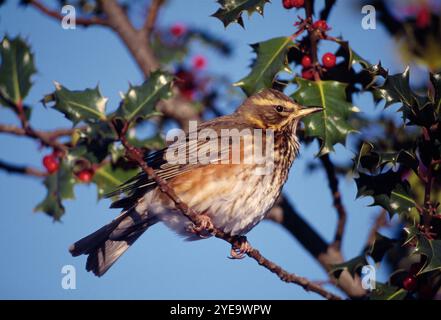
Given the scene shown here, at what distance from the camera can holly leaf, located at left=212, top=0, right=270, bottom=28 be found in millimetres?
4625

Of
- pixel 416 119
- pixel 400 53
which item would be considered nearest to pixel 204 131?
pixel 416 119

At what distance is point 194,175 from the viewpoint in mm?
4918

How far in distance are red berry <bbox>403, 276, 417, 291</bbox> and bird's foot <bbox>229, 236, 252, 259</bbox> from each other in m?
1.06

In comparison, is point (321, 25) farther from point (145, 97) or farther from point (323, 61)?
point (145, 97)

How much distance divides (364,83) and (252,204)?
51.2 inches

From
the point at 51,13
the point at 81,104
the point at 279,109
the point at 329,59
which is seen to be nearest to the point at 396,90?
the point at 329,59

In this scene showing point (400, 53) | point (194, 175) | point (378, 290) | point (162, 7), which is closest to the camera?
point (378, 290)

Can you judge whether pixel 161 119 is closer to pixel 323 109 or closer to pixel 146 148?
pixel 146 148

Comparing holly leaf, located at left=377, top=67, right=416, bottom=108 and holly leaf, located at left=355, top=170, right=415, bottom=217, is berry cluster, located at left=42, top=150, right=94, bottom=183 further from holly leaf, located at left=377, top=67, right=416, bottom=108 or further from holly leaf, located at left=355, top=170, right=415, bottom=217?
holly leaf, located at left=377, top=67, right=416, bottom=108

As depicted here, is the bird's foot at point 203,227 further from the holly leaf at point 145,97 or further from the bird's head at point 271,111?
the bird's head at point 271,111

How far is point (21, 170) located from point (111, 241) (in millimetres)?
1158

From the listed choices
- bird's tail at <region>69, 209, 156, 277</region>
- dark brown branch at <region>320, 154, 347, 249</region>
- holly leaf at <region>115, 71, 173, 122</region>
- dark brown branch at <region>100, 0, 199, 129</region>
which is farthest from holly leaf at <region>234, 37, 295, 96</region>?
dark brown branch at <region>100, 0, 199, 129</region>

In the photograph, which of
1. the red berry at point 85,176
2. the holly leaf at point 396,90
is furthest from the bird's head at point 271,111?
the red berry at point 85,176

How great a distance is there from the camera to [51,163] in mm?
5637
